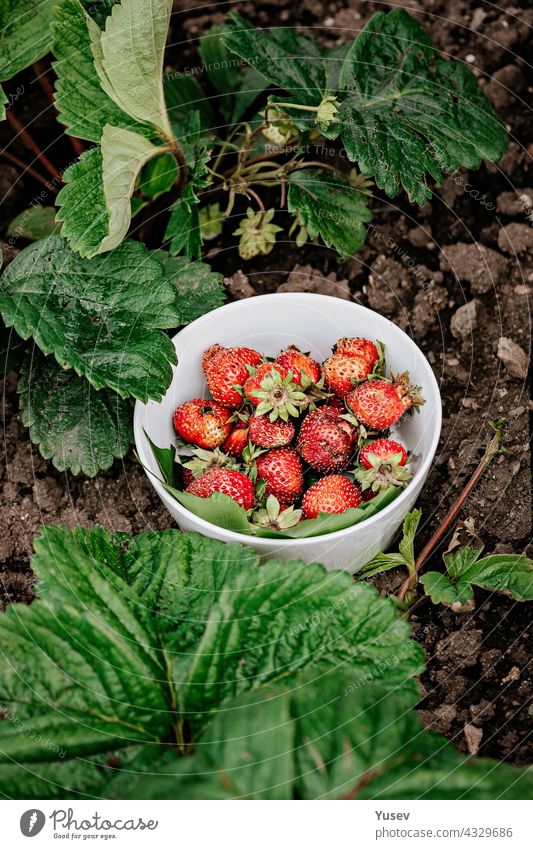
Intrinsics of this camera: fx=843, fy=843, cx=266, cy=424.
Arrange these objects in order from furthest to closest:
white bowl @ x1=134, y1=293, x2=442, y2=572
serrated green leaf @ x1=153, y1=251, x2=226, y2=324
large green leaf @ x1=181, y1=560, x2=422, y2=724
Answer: serrated green leaf @ x1=153, y1=251, x2=226, y2=324 < white bowl @ x1=134, y1=293, x2=442, y2=572 < large green leaf @ x1=181, y1=560, x2=422, y2=724

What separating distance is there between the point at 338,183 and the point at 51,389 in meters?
0.52

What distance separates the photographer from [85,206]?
1.02 metres

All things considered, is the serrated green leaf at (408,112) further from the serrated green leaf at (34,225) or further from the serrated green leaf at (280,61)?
the serrated green leaf at (34,225)

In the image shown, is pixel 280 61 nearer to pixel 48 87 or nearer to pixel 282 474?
pixel 48 87

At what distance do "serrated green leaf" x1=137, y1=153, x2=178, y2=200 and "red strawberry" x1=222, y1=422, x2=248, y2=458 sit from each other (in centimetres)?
39

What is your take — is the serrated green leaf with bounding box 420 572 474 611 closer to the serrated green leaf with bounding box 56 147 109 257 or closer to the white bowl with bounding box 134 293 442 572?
the white bowl with bounding box 134 293 442 572

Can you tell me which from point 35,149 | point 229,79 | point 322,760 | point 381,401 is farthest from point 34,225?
point 322,760

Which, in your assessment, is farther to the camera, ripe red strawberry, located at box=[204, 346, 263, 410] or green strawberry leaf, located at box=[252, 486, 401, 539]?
ripe red strawberry, located at box=[204, 346, 263, 410]

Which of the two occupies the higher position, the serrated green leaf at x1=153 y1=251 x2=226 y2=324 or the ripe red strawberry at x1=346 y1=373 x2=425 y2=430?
the serrated green leaf at x1=153 y1=251 x2=226 y2=324

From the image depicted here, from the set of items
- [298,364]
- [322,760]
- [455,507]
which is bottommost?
[455,507]

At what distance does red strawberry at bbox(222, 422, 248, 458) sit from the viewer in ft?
3.39

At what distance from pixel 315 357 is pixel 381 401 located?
0.56 feet

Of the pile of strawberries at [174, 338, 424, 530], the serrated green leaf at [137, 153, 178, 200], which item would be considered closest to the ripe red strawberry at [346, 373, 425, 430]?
the pile of strawberries at [174, 338, 424, 530]
